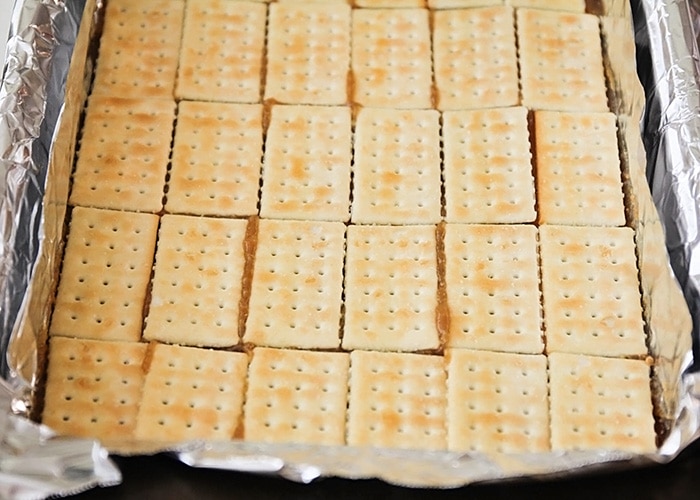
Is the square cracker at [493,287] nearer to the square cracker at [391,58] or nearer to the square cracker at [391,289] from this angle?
the square cracker at [391,289]

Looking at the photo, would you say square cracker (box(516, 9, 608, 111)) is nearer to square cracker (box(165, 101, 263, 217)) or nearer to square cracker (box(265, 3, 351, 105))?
square cracker (box(265, 3, 351, 105))

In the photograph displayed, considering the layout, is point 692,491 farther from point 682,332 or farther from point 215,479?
point 215,479

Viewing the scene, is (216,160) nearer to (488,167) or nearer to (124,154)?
(124,154)

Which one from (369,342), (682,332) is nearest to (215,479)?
(369,342)

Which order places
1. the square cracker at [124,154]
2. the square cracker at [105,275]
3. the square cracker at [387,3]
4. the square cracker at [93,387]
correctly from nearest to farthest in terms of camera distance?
the square cracker at [93,387] < the square cracker at [105,275] < the square cracker at [124,154] < the square cracker at [387,3]

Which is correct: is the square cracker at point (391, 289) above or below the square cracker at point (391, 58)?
below

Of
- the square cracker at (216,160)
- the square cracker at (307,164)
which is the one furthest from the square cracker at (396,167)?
the square cracker at (216,160)

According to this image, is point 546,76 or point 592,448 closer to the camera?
point 592,448
